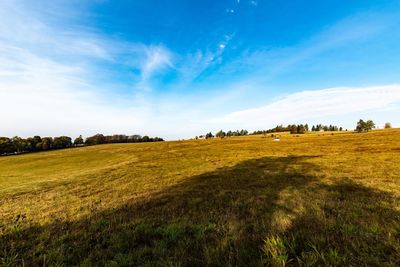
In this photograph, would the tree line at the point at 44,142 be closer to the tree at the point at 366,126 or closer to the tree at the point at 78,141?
the tree at the point at 78,141

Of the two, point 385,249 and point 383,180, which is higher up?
point 385,249

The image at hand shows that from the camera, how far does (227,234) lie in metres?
5.44

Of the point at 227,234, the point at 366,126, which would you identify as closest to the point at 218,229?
the point at 227,234

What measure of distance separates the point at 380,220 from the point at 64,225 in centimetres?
1045

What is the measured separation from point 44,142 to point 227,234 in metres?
142

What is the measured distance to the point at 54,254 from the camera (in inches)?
198

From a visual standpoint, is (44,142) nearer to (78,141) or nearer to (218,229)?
(78,141)

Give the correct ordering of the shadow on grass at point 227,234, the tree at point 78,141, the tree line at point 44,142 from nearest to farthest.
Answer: the shadow on grass at point 227,234
the tree line at point 44,142
the tree at point 78,141

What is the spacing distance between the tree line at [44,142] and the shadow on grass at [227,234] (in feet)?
421

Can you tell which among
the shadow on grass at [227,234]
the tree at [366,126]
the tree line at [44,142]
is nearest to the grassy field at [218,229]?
the shadow on grass at [227,234]

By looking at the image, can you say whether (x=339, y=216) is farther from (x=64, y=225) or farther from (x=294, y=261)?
(x=64, y=225)

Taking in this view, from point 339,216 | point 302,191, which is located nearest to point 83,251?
point 339,216

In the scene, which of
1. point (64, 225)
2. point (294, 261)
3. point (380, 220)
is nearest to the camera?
point (294, 261)

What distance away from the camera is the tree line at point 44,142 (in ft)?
336
